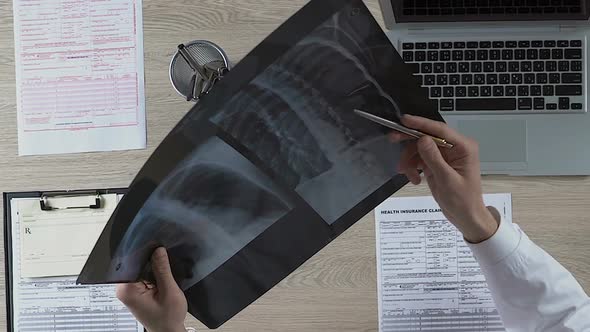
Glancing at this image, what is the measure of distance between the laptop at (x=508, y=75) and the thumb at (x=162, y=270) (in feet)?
1.53

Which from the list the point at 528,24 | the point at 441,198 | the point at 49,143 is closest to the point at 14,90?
the point at 49,143

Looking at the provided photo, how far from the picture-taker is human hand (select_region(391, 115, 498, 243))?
80cm

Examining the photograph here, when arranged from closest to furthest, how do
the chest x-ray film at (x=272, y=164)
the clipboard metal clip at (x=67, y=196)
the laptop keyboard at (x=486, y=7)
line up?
the chest x-ray film at (x=272, y=164), the laptop keyboard at (x=486, y=7), the clipboard metal clip at (x=67, y=196)

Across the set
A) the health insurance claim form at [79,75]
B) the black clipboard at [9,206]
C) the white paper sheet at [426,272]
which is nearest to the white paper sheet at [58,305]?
the black clipboard at [9,206]

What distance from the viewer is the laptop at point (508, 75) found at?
101cm

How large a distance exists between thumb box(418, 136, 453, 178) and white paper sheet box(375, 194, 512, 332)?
0.23 m

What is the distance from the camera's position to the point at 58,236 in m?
1.11

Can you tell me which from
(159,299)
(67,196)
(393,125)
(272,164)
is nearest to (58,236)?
(67,196)

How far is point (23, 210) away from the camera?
1.11 meters

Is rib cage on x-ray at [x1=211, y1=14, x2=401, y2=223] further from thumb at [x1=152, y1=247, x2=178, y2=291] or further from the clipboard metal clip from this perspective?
the clipboard metal clip

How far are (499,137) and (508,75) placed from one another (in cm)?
9

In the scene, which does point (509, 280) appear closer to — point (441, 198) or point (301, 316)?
point (441, 198)

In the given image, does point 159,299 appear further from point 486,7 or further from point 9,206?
point 486,7

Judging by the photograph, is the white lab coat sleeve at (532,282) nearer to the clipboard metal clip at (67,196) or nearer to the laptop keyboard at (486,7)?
the laptop keyboard at (486,7)
